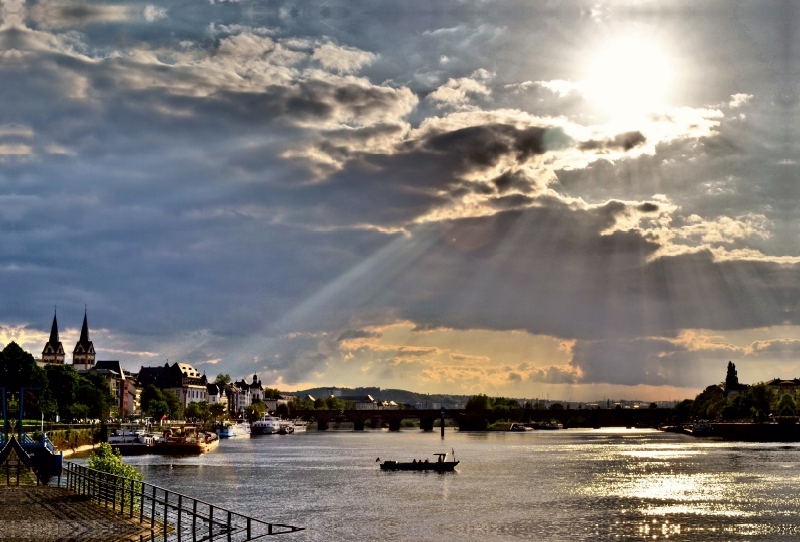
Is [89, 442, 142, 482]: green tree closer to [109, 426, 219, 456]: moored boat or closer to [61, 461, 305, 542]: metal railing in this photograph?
[61, 461, 305, 542]: metal railing

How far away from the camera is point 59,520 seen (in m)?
53.2

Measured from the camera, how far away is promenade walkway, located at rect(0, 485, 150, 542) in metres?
48.0

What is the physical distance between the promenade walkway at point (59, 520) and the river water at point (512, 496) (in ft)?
45.8

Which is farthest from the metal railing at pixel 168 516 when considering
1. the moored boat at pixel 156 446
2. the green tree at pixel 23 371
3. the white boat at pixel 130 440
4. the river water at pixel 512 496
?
the green tree at pixel 23 371

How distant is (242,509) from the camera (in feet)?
267

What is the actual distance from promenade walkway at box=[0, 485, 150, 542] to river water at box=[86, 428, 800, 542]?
45.8ft

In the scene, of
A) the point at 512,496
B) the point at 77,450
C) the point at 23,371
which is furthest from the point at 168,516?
the point at 23,371

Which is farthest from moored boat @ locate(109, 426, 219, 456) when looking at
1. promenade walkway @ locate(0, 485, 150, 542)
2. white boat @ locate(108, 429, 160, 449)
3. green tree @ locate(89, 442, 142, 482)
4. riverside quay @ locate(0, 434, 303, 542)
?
promenade walkway @ locate(0, 485, 150, 542)

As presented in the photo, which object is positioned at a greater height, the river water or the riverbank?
the riverbank

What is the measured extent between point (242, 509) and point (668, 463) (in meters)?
87.2

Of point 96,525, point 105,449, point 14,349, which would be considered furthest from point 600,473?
point 14,349

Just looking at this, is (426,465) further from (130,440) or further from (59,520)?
(59,520)

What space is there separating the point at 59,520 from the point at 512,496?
176 feet

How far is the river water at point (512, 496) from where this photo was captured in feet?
233
